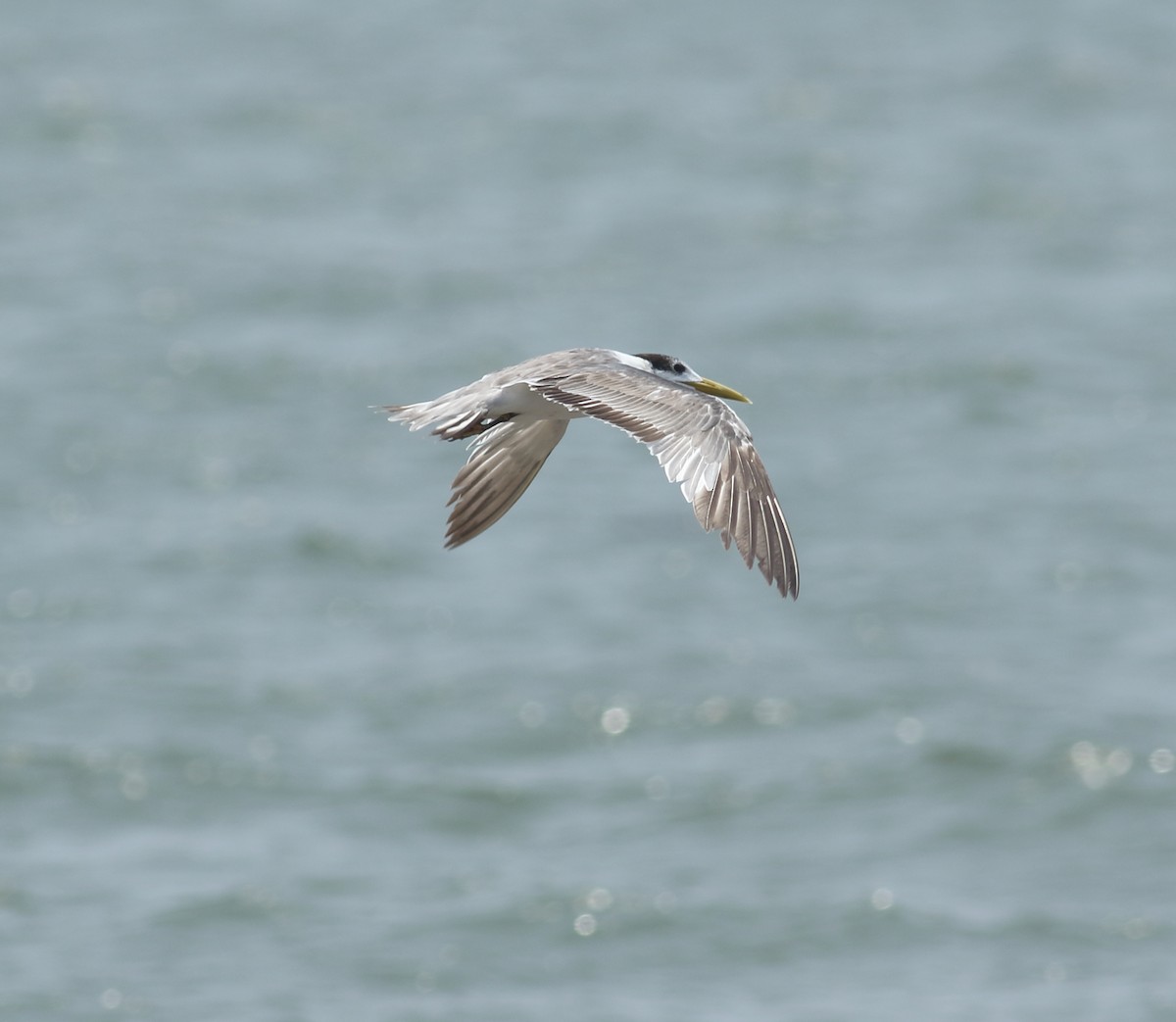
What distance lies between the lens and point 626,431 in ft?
29.8

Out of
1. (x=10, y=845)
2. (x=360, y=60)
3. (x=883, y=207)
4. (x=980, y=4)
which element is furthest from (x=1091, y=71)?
(x=10, y=845)

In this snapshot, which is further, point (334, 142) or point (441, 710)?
point (334, 142)

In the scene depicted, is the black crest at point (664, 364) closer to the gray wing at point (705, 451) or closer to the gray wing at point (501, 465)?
the gray wing at point (501, 465)

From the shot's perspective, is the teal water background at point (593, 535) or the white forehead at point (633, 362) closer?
the white forehead at point (633, 362)

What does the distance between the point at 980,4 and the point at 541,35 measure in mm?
10552

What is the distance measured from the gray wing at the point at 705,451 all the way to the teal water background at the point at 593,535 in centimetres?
1243

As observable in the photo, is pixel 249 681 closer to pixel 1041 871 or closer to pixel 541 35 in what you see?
pixel 1041 871

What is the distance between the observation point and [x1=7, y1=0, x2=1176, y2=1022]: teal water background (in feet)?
74.0

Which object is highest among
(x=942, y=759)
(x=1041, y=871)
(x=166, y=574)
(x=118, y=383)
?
(x=118, y=383)

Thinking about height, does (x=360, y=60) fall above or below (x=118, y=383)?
above

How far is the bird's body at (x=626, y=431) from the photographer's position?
358 inches

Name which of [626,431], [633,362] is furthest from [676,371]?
[626,431]

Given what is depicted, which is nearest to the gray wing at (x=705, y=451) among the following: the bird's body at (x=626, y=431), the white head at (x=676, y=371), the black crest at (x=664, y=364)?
the bird's body at (x=626, y=431)

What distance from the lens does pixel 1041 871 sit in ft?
79.2
